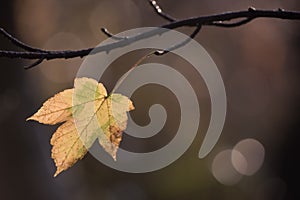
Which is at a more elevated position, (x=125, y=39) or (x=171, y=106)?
(x=125, y=39)

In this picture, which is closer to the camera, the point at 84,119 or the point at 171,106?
the point at 84,119

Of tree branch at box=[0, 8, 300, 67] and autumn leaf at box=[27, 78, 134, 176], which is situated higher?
tree branch at box=[0, 8, 300, 67]

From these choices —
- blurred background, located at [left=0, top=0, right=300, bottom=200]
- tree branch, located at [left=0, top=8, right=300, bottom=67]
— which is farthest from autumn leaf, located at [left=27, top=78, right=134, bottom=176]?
blurred background, located at [left=0, top=0, right=300, bottom=200]

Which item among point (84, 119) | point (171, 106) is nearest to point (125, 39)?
point (84, 119)

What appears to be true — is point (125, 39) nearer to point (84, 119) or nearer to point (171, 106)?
point (84, 119)

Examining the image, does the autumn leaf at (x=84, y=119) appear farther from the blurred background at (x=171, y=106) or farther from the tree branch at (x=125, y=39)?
the blurred background at (x=171, y=106)

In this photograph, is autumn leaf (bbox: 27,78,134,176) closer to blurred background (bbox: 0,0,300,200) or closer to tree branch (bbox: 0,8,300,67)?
tree branch (bbox: 0,8,300,67)
